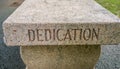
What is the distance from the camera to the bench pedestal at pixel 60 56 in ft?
7.10

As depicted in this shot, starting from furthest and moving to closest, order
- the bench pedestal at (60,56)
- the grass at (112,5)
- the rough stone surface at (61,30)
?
the grass at (112,5)
the bench pedestal at (60,56)
the rough stone surface at (61,30)

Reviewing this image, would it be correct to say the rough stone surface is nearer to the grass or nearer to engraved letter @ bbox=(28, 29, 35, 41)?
engraved letter @ bbox=(28, 29, 35, 41)

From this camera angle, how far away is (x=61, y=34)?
1.89 meters

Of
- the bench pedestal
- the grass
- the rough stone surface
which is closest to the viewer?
the rough stone surface

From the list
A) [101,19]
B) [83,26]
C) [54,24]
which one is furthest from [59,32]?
[101,19]

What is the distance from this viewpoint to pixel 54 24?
6.12ft

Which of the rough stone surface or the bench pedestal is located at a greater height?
the rough stone surface

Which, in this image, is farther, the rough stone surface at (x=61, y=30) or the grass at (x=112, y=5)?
the grass at (x=112, y=5)

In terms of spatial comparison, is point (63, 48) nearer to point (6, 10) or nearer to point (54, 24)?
point (54, 24)

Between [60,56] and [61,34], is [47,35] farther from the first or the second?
[60,56]

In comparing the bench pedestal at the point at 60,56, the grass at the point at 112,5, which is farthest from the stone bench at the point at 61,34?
the grass at the point at 112,5

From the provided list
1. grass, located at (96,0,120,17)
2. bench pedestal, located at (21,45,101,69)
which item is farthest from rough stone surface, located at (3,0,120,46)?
grass, located at (96,0,120,17)

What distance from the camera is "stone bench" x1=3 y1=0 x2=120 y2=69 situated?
1.87m

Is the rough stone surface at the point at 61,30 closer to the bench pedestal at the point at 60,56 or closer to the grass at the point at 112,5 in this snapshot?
the bench pedestal at the point at 60,56
